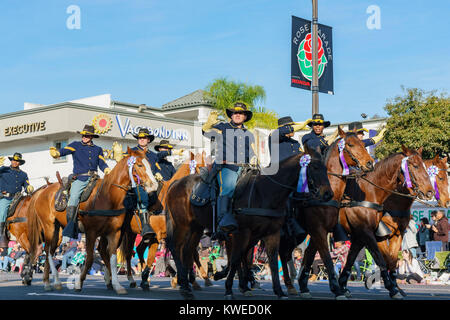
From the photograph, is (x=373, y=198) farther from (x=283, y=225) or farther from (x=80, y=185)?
(x=80, y=185)

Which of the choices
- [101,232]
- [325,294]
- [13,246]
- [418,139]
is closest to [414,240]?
[325,294]

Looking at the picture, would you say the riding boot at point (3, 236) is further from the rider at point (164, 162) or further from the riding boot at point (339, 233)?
the riding boot at point (339, 233)

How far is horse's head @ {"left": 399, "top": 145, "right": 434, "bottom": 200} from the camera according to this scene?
1302 cm

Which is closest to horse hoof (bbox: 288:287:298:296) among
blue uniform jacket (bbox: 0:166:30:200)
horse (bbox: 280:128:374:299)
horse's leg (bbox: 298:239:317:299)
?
horse's leg (bbox: 298:239:317:299)

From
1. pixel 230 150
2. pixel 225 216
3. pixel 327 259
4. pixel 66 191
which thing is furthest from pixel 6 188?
pixel 327 259

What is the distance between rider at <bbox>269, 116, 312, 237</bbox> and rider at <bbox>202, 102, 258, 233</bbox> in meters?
0.77

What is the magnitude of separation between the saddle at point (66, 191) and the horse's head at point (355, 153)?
529 cm

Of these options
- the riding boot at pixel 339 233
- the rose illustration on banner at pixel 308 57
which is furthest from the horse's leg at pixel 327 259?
the rose illustration on banner at pixel 308 57

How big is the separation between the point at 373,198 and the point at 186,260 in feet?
12.3

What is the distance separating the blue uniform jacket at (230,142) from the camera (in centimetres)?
1228

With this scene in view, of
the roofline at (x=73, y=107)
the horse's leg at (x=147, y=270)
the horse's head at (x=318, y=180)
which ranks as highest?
the roofline at (x=73, y=107)

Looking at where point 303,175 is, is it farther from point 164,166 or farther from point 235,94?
point 235,94

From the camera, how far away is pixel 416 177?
13.0m

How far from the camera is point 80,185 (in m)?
14.6
